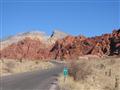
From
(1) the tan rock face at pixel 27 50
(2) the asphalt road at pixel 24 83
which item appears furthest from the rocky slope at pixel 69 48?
(2) the asphalt road at pixel 24 83

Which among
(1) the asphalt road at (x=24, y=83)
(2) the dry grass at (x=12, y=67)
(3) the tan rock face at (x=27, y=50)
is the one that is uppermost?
(3) the tan rock face at (x=27, y=50)

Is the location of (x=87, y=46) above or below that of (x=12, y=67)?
above

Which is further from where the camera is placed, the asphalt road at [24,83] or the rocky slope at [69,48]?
the rocky slope at [69,48]

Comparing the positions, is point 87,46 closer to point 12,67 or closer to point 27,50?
point 27,50

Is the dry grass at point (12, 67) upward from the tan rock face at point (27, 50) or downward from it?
downward

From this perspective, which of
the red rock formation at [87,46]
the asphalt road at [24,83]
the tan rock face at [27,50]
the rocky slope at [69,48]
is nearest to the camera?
the asphalt road at [24,83]

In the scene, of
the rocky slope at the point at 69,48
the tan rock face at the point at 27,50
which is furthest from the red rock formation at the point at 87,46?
the tan rock face at the point at 27,50

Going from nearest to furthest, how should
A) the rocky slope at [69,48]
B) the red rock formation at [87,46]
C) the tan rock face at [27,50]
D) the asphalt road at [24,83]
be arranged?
the asphalt road at [24,83] → the red rock formation at [87,46] → the rocky slope at [69,48] → the tan rock face at [27,50]

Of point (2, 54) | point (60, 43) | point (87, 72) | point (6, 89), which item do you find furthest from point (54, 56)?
point (6, 89)

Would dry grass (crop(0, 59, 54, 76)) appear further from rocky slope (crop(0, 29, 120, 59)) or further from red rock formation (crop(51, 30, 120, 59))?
rocky slope (crop(0, 29, 120, 59))

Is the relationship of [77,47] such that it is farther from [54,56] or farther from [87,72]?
[87,72]

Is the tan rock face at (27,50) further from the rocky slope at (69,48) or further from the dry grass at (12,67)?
the dry grass at (12,67)

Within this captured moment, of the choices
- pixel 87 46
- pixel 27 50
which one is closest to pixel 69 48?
pixel 87 46

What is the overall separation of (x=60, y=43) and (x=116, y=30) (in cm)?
2533
